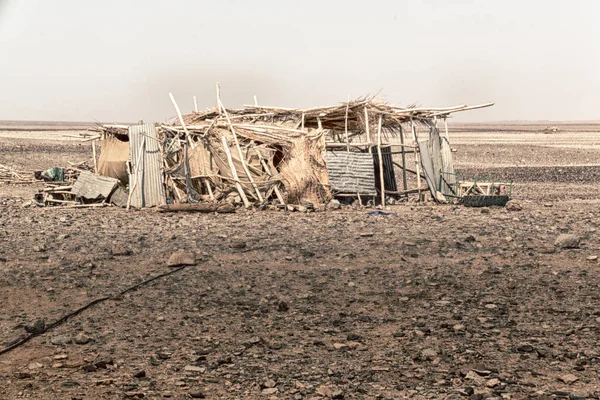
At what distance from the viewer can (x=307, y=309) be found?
8.29 meters

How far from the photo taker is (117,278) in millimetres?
9742

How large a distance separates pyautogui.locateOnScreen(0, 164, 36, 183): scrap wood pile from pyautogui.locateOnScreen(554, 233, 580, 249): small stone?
712 inches

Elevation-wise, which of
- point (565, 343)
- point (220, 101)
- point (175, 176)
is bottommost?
point (565, 343)

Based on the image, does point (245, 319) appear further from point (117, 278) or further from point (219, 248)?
point (219, 248)

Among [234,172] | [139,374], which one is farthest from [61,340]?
[234,172]

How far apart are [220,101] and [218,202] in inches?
100

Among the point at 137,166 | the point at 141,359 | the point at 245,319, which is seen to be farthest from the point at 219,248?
the point at 137,166

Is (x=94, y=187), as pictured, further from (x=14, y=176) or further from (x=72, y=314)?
(x=72, y=314)

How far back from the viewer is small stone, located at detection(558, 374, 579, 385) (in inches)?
240

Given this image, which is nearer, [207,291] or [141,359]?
[141,359]

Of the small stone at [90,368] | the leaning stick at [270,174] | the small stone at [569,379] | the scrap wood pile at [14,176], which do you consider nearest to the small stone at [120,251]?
the small stone at [90,368]

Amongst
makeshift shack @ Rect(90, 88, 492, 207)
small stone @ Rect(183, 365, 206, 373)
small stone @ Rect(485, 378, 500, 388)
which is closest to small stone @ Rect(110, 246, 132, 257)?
small stone @ Rect(183, 365, 206, 373)

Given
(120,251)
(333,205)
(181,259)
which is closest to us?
(181,259)

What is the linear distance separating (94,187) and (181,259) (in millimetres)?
8530
